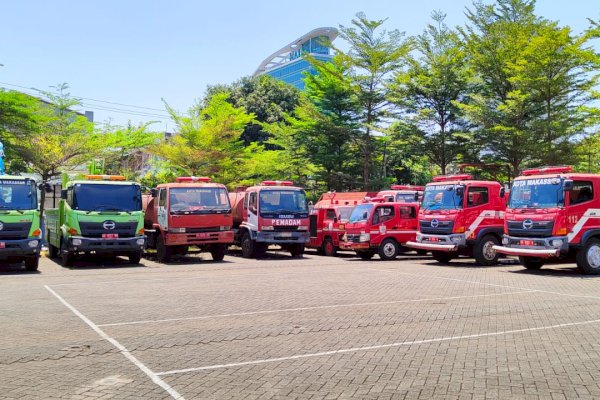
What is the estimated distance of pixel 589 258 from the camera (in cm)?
1534

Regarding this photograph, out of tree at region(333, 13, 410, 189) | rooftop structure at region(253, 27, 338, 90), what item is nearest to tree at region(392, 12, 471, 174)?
tree at region(333, 13, 410, 189)

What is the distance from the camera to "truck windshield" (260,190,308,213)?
20719mm

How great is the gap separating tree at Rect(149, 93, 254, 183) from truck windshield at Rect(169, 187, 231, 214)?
14.6 meters

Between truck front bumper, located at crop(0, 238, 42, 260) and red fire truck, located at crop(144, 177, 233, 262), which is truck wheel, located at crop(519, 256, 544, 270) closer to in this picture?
red fire truck, located at crop(144, 177, 233, 262)

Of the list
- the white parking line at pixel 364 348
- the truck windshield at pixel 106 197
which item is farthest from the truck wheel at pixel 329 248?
the white parking line at pixel 364 348

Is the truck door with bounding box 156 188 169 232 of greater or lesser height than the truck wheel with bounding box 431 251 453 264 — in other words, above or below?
above

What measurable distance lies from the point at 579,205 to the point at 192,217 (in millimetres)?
11475

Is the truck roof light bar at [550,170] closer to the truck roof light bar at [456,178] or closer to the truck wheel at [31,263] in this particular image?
the truck roof light bar at [456,178]

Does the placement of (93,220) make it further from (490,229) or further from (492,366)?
(492,366)

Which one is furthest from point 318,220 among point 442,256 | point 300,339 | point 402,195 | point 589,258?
point 300,339

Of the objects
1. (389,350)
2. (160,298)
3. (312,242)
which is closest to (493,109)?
(312,242)

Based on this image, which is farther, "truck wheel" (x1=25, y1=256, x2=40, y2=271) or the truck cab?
"truck wheel" (x1=25, y1=256, x2=40, y2=271)

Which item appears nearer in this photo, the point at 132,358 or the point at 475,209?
the point at 132,358

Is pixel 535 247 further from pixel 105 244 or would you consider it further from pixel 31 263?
pixel 31 263
